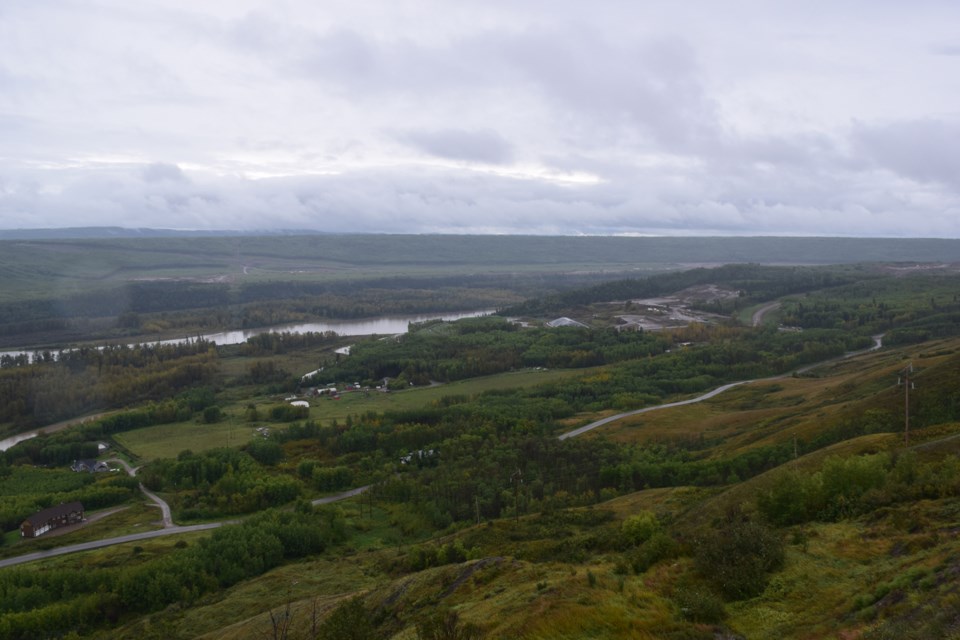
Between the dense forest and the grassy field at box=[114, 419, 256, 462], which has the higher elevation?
the dense forest

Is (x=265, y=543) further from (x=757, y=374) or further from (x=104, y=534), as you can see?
(x=757, y=374)

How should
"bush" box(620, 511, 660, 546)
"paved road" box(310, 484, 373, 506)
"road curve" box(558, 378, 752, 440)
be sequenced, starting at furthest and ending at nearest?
"road curve" box(558, 378, 752, 440) → "paved road" box(310, 484, 373, 506) → "bush" box(620, 511, 660, 546)

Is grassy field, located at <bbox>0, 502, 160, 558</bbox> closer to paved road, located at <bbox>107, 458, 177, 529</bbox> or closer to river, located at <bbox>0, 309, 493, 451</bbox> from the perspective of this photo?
paved road, located at <bbox>107, 458, 177, 529</bbox>

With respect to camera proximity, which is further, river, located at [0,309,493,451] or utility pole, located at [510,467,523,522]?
river, located at [0,309,493,451]

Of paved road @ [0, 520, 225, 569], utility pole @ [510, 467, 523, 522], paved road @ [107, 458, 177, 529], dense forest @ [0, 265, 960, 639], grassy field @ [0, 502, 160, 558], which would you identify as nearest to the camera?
dense forest @ [0, 265, 960, 639]

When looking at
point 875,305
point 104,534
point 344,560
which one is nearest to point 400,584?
point 344,560

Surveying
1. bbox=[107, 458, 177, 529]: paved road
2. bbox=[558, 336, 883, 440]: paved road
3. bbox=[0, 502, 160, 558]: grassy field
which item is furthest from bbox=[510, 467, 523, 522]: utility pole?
bbox=[0, 502, 160, 558]: grassy field
